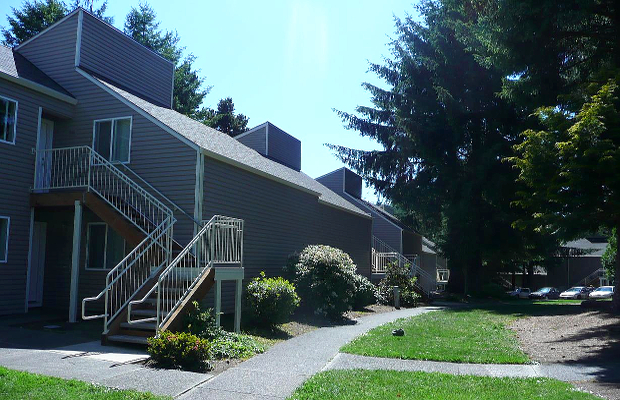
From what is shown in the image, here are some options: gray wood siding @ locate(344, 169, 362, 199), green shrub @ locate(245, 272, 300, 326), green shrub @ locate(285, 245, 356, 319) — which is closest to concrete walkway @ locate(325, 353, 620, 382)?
green shrub @ locate(245, 272, 300, 326)

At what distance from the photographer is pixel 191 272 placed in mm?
11609

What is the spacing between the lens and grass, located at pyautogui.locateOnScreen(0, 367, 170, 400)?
647 cm

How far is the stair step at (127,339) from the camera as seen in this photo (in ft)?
31.9

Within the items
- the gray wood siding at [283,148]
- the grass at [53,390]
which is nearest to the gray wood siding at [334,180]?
the gray wood siding at [283,148]

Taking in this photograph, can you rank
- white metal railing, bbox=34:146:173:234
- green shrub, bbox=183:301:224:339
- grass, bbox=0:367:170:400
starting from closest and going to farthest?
grass, bbox=0:367:170:400
green shrub, bbox=183:301:224:339
white metal railing, bbox=34:146:173:234

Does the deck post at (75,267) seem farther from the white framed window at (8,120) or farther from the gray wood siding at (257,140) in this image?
the gray wood siding at (257,140)

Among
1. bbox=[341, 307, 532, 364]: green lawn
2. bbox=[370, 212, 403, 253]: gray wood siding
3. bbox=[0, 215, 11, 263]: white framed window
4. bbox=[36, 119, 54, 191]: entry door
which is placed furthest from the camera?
bbox=[370, 212, 403, 253]: gray wood siding

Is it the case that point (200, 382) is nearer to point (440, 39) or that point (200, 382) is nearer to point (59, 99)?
point (59, 99)

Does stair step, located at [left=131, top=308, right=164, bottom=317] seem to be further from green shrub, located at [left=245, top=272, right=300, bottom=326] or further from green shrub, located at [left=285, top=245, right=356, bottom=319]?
green shrub, located at [left=285, top=245, right=356, bottom=319]

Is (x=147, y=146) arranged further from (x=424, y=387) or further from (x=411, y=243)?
(x=411, y=243)

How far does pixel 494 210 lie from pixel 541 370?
62.3 feet

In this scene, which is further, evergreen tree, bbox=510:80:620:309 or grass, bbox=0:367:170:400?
evergreen tree, bbox=510:80:620:309

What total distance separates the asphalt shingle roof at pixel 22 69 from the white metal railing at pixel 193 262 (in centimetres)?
654

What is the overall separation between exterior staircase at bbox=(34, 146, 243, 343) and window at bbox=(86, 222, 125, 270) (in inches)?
36.2
